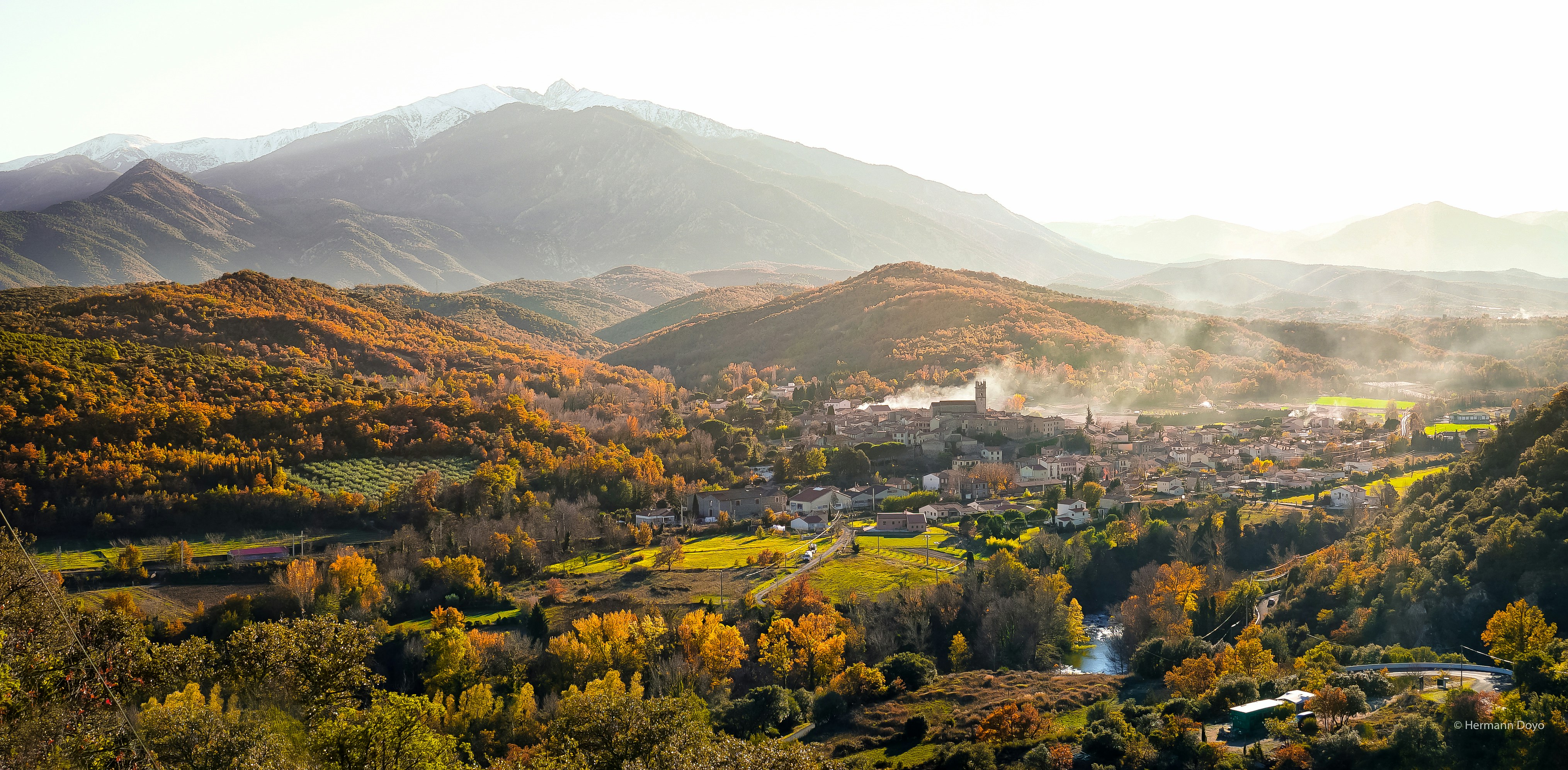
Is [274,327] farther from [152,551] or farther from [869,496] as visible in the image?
[869,496]

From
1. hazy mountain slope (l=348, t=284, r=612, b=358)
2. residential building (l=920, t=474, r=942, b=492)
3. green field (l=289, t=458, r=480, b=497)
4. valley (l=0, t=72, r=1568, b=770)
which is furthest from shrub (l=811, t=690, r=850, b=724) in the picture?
hazy mountain slope (l=348, t=284, r=612, b=358)

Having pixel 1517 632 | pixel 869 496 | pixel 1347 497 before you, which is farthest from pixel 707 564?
pixel 1347 497

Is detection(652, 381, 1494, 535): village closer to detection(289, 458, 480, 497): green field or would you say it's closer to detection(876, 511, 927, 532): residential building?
detection(876, 511, 927, 532): residential building

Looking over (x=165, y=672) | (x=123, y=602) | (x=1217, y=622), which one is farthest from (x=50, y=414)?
(x=1217, y=622)

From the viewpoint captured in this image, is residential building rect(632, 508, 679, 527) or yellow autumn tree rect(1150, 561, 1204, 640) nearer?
yellow autumn tree rect(1150, 561, 1204, 640)

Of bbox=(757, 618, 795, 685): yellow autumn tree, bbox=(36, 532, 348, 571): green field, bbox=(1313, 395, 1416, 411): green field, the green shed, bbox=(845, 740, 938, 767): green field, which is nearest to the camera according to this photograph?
the green shed

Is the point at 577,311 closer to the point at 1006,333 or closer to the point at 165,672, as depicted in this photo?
→ the point at 1006,333
